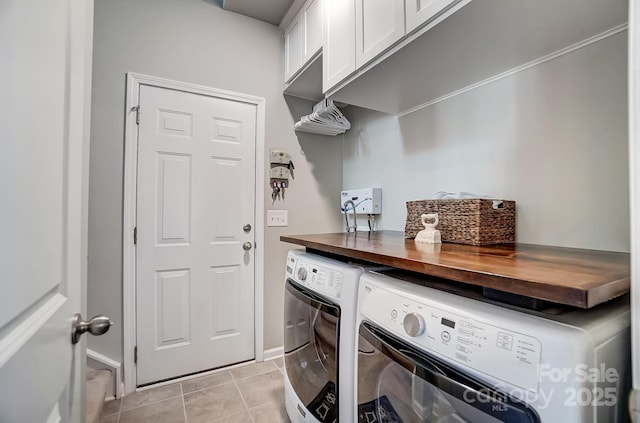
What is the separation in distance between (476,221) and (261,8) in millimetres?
2091

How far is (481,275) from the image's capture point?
648mm

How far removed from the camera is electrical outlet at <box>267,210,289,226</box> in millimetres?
2226

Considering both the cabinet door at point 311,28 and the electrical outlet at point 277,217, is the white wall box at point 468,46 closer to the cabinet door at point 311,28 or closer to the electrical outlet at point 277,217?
the cabinet door at point 311,28

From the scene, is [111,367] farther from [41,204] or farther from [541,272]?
[541,272]

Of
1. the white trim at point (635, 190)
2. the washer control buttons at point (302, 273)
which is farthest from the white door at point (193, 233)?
the white trim at point (635, 190)

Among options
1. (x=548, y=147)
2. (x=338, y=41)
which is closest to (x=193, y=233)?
(x=338, y=41)

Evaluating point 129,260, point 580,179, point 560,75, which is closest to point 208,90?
point 129,260

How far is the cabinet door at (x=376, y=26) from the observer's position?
3.81 ft

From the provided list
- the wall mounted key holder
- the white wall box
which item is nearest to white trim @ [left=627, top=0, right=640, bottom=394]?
the white wall box

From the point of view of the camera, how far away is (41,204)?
18.7 inches

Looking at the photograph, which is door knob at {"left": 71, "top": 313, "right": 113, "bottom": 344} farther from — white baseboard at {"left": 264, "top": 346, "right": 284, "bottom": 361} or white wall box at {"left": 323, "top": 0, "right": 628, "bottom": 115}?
white baseboard at {"left": 264, "top": 346, "right": 284, "bottom": 361}

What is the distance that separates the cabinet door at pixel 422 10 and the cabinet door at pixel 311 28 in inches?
31.0

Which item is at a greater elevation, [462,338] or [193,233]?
[193,233]

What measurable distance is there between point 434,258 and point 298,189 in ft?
5.29
